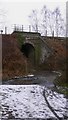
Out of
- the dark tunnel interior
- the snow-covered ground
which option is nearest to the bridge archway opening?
the dark tunnel interior

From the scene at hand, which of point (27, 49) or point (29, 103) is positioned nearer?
point (29, 103)

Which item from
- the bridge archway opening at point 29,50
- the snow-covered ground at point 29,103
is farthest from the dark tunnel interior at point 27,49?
the snow-covered ground at point 29,103

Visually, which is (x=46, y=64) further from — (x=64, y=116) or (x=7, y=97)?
(x=64, y=116)

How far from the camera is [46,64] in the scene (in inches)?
1515

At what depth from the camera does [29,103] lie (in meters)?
13.2

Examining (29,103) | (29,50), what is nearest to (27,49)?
(29,50)

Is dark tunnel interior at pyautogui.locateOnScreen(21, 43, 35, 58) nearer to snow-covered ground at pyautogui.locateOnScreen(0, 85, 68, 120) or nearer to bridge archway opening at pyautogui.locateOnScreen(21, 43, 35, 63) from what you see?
bridge archway opening at pyautogui.locateOnScreen(21, 43, 35, 63)

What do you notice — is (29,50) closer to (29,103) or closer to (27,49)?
(27,49)

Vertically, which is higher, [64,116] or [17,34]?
[17,34]

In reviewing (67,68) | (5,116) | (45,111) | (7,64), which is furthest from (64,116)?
(7,64)

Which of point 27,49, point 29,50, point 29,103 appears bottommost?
point 29,103

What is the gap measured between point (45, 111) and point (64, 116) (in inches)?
40.2

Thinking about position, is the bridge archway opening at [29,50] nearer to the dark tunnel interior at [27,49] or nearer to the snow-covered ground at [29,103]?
the dark tunnel interior at [27,49]

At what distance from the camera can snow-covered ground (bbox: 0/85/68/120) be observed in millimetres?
11500
